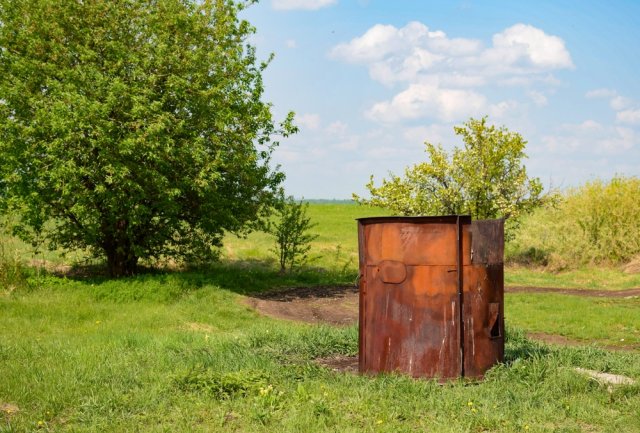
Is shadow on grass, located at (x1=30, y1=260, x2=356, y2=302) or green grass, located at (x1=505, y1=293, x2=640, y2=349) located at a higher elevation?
shadow on grass, located at (x1=30, y1=260, x2=356, y2=302)

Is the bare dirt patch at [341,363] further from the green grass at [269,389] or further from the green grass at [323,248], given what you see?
the green grass at [323,248]

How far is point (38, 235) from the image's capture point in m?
18.0

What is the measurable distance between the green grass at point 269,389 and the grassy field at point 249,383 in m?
0.02

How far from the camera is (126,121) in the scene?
54.1ft

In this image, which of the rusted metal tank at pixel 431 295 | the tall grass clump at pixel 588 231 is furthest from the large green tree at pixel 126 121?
the tall grass clump at pixel 588 231

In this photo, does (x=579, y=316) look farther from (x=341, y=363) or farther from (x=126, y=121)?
(x=126, y=121)

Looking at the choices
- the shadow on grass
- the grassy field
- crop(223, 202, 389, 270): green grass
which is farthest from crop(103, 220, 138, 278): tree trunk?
crop(223, 202, 389, 270): green grass

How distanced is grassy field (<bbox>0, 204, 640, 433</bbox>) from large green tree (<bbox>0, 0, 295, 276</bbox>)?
3345 millimetres

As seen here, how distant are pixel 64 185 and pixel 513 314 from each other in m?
10.1

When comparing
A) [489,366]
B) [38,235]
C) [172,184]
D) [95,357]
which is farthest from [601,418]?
[38,235]

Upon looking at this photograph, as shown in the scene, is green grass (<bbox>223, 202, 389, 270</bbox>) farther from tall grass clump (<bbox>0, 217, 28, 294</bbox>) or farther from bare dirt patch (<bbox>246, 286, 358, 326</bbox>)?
tall grass clump (<bbox>0, 217, 28, 294</bbox>)

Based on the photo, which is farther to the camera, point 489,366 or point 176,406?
point 489,366

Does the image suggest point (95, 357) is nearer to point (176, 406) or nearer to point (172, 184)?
point (176, 406)

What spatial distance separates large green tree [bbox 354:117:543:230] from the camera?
75.4ft
